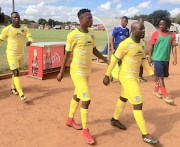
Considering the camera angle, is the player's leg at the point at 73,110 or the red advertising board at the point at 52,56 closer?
the player's leg at the point at 73,110

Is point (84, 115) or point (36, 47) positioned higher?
point (36, 47)

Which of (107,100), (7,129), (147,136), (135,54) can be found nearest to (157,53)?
(107,100)

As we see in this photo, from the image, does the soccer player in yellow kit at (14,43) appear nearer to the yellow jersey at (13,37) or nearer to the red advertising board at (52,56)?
the yellow jersey at (13,37)

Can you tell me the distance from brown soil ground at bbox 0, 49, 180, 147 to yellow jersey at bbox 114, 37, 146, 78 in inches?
45.5

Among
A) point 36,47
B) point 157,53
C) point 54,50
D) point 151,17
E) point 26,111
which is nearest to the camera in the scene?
point 26,111

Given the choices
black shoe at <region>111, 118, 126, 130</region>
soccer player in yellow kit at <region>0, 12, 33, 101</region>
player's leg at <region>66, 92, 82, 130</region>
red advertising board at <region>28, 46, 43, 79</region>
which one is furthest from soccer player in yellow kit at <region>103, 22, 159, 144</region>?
red advertising board at <region>28, 46, 43, 79</region>

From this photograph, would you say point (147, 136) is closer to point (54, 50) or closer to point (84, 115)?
point (84, 115)

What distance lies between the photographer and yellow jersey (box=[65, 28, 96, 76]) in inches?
137

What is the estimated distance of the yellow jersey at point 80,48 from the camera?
11.5 feet

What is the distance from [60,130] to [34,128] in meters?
0.51

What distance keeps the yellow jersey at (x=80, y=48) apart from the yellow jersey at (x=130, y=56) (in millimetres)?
507

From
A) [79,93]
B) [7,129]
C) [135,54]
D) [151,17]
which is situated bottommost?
[7,129]

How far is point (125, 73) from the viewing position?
11.9ft

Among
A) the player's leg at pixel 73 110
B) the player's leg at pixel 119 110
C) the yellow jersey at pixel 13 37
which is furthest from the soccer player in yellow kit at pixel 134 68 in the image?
the yellow jersey at pixel 13 37
